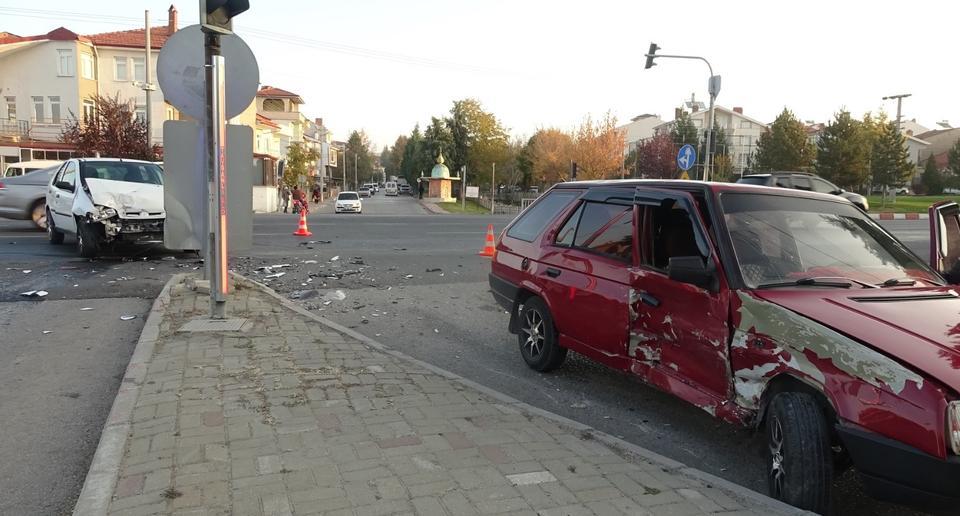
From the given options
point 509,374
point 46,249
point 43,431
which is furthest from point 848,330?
point 46,249

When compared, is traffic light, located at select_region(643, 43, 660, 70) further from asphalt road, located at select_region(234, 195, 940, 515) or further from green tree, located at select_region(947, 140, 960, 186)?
green tree, located at select_region(947, 140, 960, 186)

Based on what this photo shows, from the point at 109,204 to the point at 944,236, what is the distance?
35.5 ft

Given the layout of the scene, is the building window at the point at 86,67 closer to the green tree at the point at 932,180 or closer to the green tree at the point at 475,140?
the green tree at the point at 475,140

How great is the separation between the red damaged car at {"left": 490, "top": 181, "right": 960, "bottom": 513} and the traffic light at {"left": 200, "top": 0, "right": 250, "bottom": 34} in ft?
10.8

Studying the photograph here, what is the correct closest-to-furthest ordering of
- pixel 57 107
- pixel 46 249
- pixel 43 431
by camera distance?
pixel 43 431, pixel 46 249, pixel 57 107

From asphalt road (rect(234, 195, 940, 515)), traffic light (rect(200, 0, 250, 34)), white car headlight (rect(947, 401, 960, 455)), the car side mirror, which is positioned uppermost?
traffic light (rect(200, 0, 250, 34))

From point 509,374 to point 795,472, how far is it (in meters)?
2.74

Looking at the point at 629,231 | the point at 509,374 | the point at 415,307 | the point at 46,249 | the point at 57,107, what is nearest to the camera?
the point at 629,231

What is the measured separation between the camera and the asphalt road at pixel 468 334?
399 centimetres

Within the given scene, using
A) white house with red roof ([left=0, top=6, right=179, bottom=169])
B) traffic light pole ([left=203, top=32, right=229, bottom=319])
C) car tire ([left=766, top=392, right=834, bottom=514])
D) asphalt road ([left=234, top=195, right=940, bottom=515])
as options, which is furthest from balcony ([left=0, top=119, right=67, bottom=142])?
car tire ([left=766, top=392, right=834, bottom=514])

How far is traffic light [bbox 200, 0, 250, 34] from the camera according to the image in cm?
545

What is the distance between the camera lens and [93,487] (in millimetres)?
2957

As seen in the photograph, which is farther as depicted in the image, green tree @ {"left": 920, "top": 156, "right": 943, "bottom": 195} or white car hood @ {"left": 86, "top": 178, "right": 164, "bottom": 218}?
green tree @ {"left": 920, "top": 156, "right": 943, "bottom": 195}

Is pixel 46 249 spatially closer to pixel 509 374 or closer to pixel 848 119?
pixel 509 374
